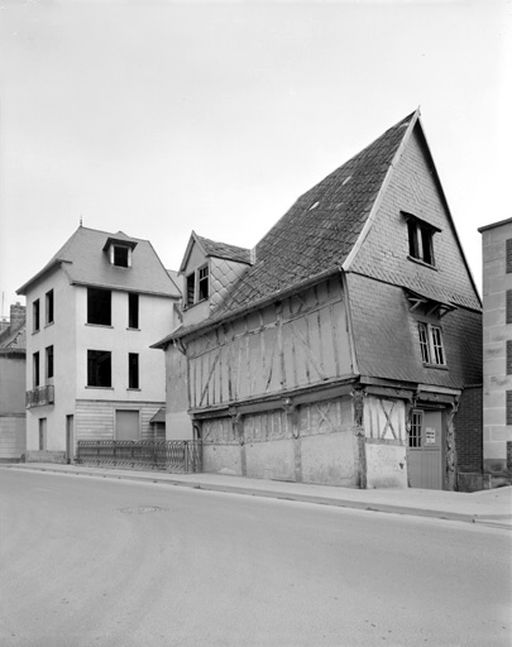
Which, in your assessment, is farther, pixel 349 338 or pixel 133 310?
pixel 133 310

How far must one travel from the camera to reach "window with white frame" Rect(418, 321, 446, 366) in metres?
17.9

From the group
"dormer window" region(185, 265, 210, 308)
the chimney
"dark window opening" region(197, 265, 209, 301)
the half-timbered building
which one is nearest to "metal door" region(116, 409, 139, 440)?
the half-timbered building

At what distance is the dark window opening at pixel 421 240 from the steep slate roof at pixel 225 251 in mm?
6152

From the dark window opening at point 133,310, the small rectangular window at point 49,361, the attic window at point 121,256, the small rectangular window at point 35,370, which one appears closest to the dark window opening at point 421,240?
the dark window opening at point 133,310

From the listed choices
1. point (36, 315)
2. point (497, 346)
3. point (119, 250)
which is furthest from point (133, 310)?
point (497, 346)

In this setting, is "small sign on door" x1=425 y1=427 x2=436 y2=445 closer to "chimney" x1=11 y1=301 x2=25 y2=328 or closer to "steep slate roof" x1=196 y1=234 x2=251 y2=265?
"steep slate roof" x1=196 y1=234 x2=251 y2=265

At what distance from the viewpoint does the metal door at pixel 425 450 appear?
17.8 metres

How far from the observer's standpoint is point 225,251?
22922mm

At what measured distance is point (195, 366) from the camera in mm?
22766

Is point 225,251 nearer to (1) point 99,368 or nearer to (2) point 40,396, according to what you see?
(1) point 99,368

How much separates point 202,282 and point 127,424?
11625 millimetres

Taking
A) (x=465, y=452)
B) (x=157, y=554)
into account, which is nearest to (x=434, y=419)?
(x=465, y=452)

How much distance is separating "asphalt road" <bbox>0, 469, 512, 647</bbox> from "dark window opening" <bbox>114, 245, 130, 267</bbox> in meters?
23.6

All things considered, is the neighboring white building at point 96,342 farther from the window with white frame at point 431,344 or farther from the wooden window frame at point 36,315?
the window with white frame at point 431,344
